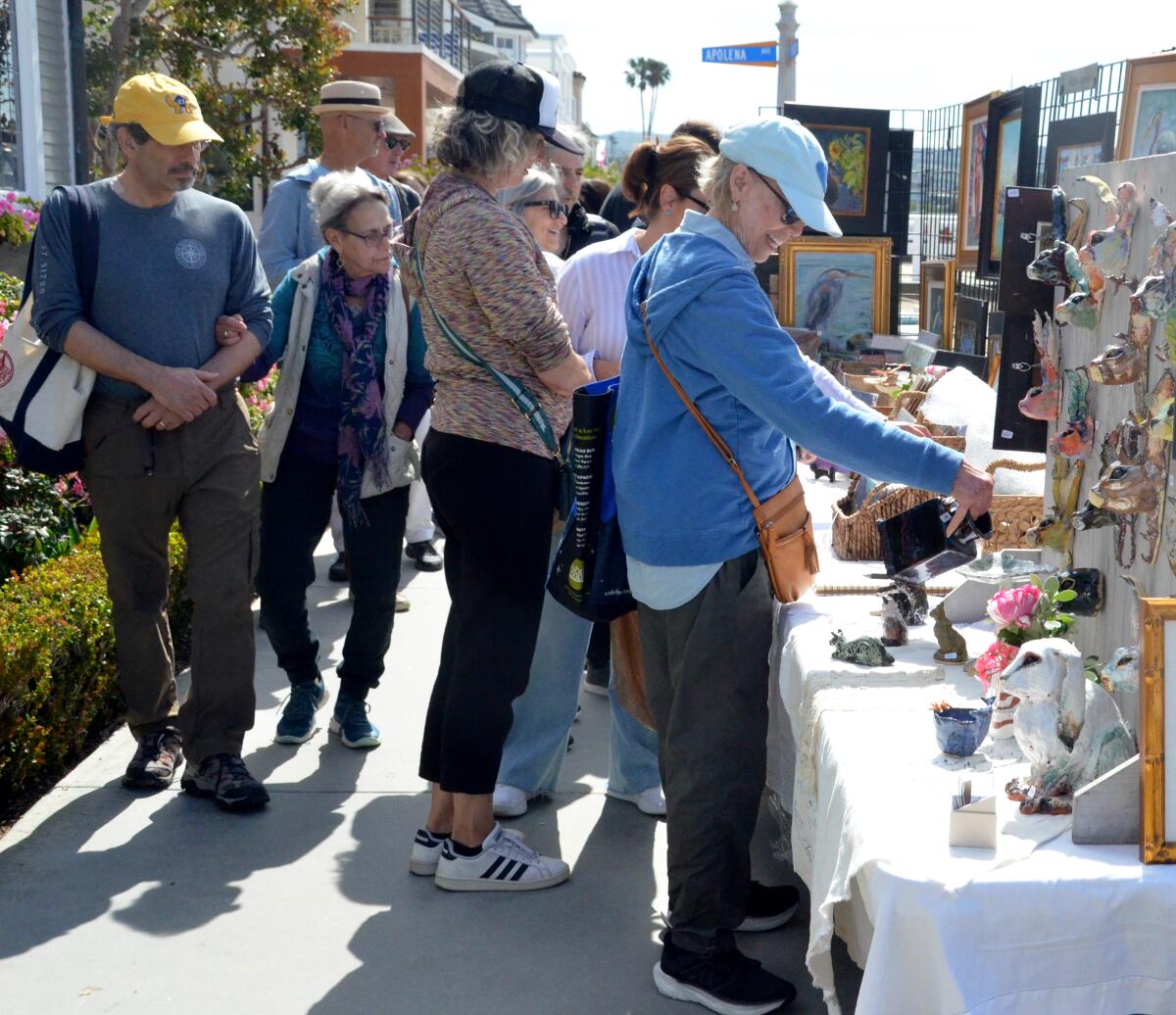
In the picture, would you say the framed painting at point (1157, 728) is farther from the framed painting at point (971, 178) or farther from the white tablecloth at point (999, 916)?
the framed painting at point (971, 178)

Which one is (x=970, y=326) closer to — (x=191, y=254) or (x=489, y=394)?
(x=489, y=394)

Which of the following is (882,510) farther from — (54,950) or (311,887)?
(54,950)

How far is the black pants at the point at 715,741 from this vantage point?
2.59 meters

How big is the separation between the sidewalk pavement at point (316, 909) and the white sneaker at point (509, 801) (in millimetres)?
45

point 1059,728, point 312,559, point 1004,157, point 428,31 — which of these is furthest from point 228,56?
point 428,31

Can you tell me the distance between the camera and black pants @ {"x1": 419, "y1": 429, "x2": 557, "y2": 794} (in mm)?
3002

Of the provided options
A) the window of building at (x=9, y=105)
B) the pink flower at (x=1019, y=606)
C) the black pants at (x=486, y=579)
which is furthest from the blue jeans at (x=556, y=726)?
the window of building at (x=9, y=105)

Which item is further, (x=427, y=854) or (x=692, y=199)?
(x=692, y=199)

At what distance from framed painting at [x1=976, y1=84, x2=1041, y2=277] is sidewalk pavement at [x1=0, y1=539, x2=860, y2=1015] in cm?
256

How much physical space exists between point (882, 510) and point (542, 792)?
1.27 m

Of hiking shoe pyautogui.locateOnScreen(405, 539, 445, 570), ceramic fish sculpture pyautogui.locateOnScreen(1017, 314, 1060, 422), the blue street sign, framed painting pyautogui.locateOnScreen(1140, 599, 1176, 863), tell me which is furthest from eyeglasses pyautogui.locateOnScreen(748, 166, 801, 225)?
the blue street sign

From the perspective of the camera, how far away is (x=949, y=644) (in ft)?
8.75

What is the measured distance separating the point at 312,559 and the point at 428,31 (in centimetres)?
3232

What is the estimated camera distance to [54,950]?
9.82 ft
